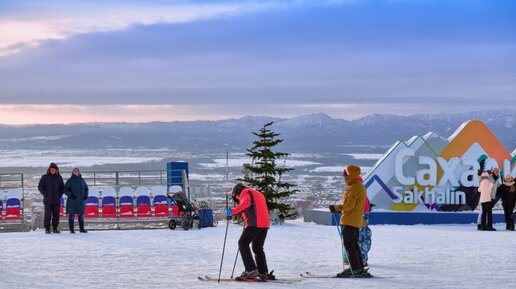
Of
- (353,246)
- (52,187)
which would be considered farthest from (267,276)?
(52,187)

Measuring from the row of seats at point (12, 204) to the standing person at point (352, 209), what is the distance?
52.8 ft

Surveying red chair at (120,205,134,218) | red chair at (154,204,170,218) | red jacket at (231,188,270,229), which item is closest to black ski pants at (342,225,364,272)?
red jacket at (231,188,270,229)

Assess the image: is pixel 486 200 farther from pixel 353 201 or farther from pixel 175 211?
pixel 353 201

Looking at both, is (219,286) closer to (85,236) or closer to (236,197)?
(236,197)

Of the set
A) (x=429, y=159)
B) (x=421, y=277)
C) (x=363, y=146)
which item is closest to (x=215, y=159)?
(x=363, y=146)

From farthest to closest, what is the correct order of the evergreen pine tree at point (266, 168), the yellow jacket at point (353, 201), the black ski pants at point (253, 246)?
the evergreen pine tree at point (266, 168) < the yellow jacket at point (353, 201) < the black ski pants at point (253, 246)

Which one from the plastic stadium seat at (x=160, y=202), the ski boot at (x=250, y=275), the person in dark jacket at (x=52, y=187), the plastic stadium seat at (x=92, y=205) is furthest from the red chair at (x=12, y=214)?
the ski boot at (x=250, y=275)

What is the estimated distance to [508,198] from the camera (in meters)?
30.8

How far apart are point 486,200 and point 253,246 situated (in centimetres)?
1345

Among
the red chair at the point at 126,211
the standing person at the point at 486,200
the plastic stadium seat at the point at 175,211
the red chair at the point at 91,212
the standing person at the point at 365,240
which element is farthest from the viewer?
the red chair at the point at 126,211

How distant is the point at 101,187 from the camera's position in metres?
34.2

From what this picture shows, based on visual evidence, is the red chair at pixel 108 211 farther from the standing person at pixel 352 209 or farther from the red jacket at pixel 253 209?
the red jacket at pixel 253 209

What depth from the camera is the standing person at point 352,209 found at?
17594 millimetres

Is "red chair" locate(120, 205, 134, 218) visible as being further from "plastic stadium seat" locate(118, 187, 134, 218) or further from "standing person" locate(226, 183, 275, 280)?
"standing person" locate(226, 183, 275, 280)
